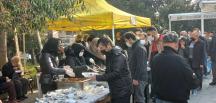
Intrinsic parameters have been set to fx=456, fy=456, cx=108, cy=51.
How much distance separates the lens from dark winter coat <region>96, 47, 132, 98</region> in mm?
6590

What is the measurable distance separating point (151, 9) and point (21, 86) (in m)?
46.0

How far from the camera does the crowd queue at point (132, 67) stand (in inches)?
214

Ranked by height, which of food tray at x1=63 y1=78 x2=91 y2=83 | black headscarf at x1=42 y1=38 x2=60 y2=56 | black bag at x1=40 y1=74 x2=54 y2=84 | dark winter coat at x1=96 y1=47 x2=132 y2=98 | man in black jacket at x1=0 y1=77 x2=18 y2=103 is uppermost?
black headscarf at x1=42 y1=38 x2=60 y2=56

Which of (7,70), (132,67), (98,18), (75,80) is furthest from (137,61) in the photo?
(7,70)

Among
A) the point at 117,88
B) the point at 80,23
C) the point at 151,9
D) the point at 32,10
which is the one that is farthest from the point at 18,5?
the point at 151,9

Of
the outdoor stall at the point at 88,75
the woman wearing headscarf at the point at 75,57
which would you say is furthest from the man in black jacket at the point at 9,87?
the outdoor stall at the point at 88,75

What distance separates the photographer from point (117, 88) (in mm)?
6730

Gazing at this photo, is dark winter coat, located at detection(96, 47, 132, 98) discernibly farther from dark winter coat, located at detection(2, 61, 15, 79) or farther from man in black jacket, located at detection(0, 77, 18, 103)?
dark winter coat, located at detection(2, 61, 15, 79)

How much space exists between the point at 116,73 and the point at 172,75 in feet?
4.37

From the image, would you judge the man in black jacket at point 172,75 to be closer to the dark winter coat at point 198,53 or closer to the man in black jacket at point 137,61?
the man in black jacket at point 137,61

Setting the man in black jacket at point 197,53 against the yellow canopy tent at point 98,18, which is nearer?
the yellow canopy tent at point 98,18

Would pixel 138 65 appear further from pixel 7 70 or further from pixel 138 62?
pixel 7 70

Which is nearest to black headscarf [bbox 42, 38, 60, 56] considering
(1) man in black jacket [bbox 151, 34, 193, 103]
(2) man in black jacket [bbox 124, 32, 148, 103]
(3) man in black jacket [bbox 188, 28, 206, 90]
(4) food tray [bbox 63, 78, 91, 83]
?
(4) food tray [bbox 63, 78, 91, 83]

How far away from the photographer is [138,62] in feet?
28.1
